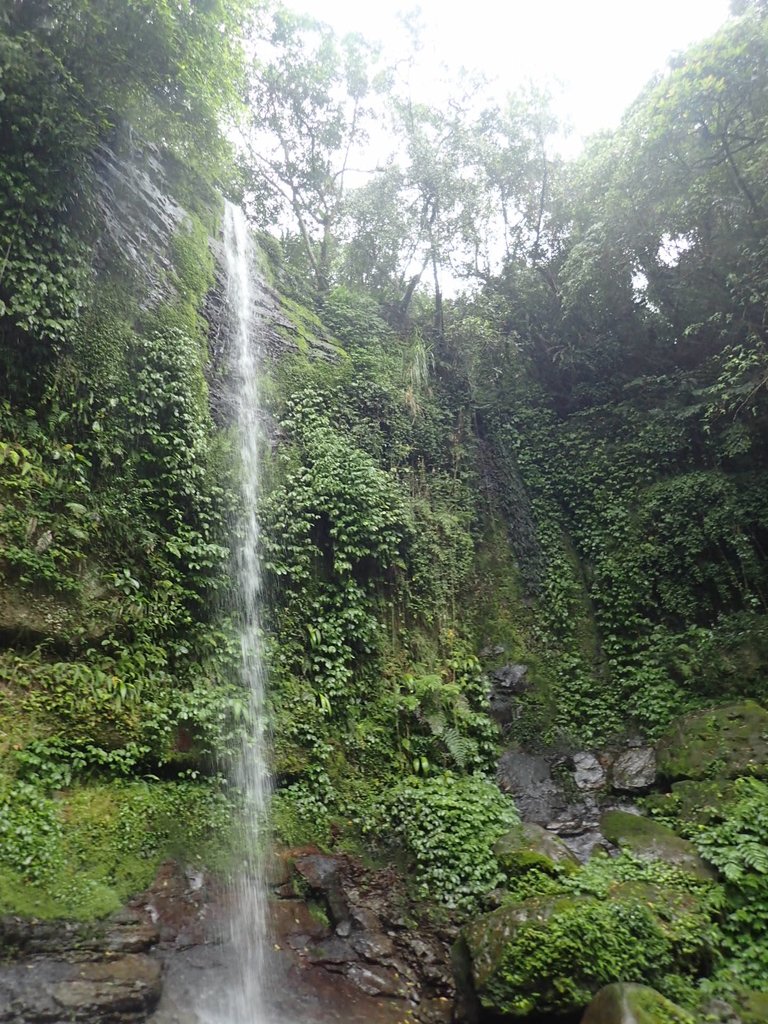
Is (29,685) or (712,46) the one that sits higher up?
(712,46)

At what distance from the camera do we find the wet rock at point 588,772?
799 cm

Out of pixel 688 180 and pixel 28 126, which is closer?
pixel 28 126

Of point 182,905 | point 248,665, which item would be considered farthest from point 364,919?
point 248,665

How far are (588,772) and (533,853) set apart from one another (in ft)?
8.13

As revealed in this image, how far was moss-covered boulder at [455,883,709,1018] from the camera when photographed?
175 inches

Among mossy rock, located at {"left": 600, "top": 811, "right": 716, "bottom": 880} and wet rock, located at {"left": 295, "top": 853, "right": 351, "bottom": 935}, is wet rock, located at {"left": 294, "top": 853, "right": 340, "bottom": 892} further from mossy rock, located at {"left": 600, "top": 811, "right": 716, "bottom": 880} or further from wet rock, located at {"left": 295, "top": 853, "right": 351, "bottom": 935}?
mossy rock, located at {"left": 600, "top": 811, "right": 716, "bottom": 880}

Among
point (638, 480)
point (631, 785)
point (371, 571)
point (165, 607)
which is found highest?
point (638, 480)

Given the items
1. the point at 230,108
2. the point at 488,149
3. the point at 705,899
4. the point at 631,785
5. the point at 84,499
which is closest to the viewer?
the point at 705,899

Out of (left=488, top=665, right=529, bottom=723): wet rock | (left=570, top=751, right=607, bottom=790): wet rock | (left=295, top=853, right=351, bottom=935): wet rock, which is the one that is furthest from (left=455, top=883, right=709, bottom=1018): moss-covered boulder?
(left=488, top=665, right=529, bottom=723): wet rock

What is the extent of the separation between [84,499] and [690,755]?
777 cm

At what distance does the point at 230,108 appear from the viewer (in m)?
10.1

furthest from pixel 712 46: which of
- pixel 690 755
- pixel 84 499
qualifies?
pixel 84 499

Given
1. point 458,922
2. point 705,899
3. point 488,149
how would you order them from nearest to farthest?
point 705,899 < point 458,922 < point 488,149

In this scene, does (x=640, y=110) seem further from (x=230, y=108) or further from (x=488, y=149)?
(x=230, y=108)
